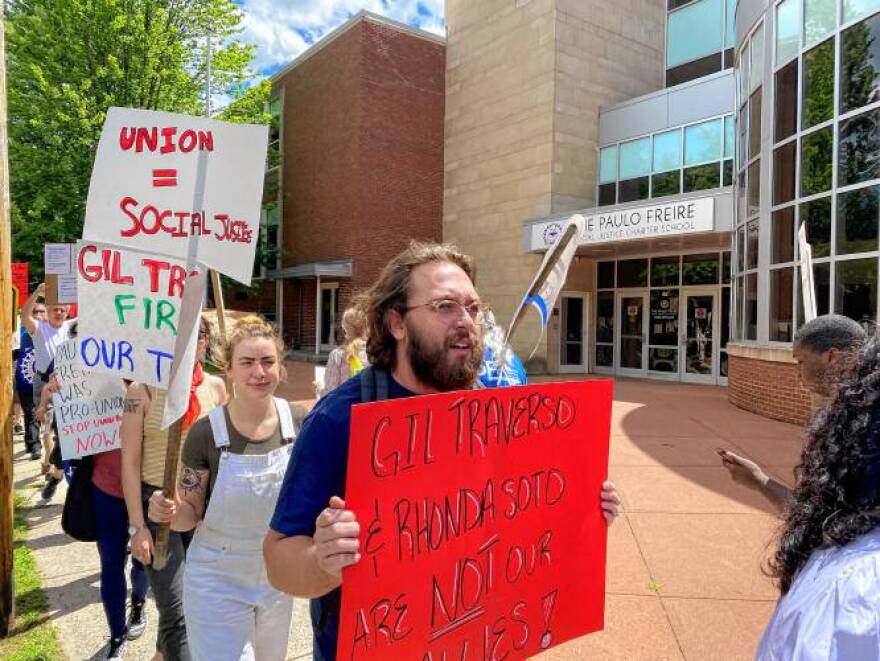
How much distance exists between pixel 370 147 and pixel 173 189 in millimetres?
18069

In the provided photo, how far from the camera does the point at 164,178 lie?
8.11ft

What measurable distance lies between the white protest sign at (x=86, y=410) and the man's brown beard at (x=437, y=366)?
94.9 inches

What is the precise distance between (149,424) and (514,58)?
17411 millimetres

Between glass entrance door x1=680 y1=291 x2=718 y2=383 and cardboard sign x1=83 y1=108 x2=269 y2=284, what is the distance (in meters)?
14.6

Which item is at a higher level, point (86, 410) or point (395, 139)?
point (395, 139)

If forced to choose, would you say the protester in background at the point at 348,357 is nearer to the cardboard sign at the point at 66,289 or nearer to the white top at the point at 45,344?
the cardboard sign at the point at 66,289

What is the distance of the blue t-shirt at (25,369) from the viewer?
7.66 m

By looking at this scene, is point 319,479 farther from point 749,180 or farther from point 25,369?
point 749,180

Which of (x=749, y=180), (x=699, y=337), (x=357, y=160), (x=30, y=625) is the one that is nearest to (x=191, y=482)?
(x=30, y=625)

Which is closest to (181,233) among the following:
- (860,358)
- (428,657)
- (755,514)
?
(428,657)

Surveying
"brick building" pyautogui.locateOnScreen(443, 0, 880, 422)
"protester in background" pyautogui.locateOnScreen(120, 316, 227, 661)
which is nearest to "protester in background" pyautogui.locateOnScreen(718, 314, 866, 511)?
"protester in background" pyautogui.locateOnScreen(120, 316, 227, 661)

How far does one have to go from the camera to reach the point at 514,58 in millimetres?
18000

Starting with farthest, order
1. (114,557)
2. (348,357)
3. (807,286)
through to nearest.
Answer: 1. (348,357)
2. (807,286)
3. (114,557)

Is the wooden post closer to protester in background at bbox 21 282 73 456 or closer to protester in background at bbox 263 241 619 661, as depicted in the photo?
protester in background at bbox 263 241 619 661
